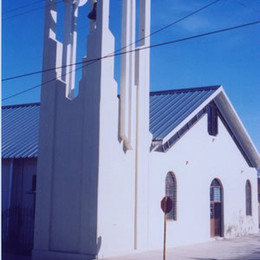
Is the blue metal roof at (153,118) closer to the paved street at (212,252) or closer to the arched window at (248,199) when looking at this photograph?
the paved street at (212,252)

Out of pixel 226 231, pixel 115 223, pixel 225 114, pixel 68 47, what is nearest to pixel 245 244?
pixel 226 231

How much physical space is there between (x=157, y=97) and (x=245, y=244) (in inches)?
352

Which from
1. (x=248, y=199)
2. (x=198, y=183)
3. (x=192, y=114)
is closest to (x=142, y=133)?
(x=192, y=114)

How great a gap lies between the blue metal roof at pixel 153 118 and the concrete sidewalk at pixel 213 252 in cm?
478

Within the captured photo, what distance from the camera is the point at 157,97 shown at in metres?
26.2

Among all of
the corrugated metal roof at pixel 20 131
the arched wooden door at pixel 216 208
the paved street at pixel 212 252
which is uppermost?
the corrugated metal roof at pixel 20 131

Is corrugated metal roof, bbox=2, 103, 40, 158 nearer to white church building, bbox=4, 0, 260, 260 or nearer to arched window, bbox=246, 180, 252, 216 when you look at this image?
white church building, bbox=4, 0, 260, 260

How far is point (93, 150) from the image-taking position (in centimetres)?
1577


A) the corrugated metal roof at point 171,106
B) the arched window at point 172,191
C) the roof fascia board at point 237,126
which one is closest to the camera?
the arched window at point 172,191

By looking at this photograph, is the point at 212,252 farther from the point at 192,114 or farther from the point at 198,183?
the point at 192,114

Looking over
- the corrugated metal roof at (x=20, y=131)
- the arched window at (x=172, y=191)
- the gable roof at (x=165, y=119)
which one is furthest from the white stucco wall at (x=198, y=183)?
the corrugated metal roof at (x=20, y=131)

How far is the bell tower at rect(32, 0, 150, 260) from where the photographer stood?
15.7 metres

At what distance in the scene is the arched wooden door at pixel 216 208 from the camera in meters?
24.8

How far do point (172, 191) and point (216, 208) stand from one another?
528cm
